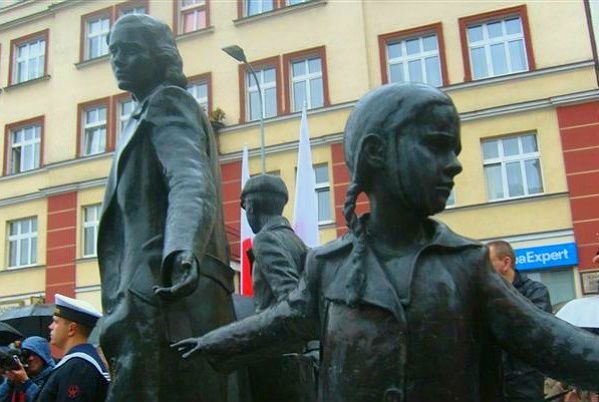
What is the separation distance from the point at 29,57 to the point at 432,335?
27.3 meters

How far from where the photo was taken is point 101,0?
84.4ft

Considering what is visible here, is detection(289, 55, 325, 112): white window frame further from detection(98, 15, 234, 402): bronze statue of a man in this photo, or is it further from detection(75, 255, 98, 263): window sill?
detection(98, 15, 234, 402): bronze statue of a man

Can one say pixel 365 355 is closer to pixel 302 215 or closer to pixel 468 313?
pixel 468 313

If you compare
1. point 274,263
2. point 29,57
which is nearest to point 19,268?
point 29,57

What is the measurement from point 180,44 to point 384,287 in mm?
22756

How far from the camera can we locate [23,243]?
25078 mm

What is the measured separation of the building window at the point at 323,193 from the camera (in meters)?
20.6

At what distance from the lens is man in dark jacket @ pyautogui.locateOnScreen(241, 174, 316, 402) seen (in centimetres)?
329

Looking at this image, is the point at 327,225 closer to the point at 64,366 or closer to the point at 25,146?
the point at 25,146

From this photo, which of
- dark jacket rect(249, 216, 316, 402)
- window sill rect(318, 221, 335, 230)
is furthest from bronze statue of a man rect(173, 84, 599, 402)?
window sill rect(318, 221, 335, 230)

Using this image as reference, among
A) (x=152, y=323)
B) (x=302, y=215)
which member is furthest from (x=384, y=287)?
(x=302, y=215)

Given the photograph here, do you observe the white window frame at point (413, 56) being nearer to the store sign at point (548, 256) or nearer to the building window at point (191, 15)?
the store sign at point (548, 256)

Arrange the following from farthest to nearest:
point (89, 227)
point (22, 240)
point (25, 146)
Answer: point (25, 146), point (22, 240), point (89, 227)

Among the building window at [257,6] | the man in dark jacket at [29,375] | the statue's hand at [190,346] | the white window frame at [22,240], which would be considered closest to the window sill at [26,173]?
the white window frame at [22,240]
